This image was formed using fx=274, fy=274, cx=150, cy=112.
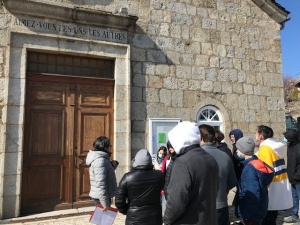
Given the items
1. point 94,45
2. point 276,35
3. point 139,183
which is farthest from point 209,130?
point 276,35

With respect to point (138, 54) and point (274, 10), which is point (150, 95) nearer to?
point (138, 54)

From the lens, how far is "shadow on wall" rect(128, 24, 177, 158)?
6.26 m

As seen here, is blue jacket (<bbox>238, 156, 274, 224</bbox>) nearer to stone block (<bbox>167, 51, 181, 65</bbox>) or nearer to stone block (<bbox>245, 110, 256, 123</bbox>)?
stone block (<bbox>167, 51, 181, 65</bbox>)

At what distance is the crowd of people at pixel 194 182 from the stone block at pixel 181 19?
3890 millimetres

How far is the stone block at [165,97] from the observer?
21.6 ft

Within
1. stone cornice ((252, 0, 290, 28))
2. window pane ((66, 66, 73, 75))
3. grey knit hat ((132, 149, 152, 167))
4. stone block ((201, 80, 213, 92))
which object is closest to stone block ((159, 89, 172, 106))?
stone block ((201, 80, 213, 92))

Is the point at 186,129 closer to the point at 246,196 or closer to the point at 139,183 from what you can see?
the point at 139,183

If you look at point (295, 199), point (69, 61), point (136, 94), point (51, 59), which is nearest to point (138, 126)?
point (136, 94)

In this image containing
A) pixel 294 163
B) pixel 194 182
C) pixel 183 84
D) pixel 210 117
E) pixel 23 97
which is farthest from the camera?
pixel 210 117

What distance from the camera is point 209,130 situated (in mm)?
3225

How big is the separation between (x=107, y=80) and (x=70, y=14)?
157 cm

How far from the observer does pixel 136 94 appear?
249 inches

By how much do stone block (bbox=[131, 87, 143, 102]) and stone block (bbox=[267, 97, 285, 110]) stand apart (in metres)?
3.97

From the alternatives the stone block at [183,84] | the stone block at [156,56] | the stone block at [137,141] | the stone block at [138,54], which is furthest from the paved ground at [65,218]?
the stone block at [156,56]
